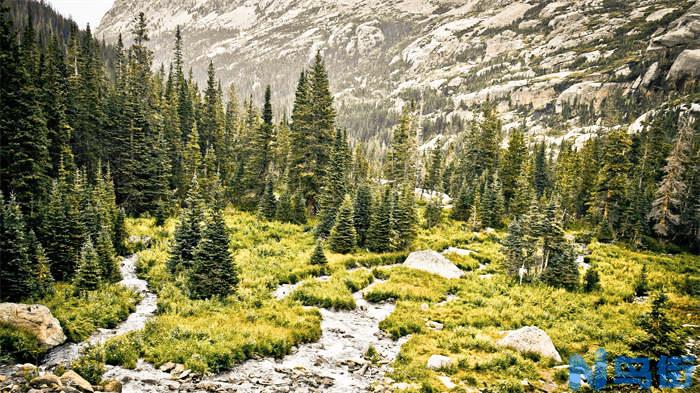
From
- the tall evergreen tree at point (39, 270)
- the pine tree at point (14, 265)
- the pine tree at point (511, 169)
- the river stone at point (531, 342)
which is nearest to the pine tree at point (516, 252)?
the river stone at point (531, 342)

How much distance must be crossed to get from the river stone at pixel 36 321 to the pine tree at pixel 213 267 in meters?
6.43

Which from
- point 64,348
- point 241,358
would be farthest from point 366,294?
point 64,348

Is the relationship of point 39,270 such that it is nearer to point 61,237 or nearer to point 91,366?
point 61,237

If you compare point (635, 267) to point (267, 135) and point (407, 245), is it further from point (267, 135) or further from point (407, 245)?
point (267, 135)

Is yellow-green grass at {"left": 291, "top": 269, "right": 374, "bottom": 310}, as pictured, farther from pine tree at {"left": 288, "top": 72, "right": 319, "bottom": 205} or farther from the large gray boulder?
the large gray boulder

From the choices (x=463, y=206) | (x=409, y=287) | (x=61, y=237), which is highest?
(x=463, y=206)

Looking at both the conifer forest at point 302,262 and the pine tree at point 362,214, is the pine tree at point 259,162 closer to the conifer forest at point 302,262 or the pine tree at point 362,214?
Answer: the conifer forest at point 302,262

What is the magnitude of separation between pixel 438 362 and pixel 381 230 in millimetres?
23095

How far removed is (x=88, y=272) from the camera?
21.8 metres

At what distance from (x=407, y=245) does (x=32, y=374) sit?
105 feet

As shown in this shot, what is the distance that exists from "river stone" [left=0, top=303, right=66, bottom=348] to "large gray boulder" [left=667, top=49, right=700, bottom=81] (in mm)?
175354

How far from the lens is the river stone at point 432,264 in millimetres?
31453

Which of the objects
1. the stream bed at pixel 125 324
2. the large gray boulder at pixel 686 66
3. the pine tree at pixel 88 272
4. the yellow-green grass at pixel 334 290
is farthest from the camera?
the large gray boulder at pixel 686 66

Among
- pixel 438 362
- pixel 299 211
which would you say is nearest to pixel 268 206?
pixel 299 211
